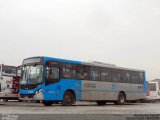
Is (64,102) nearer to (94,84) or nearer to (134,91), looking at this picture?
(94,84)

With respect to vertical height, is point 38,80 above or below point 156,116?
above

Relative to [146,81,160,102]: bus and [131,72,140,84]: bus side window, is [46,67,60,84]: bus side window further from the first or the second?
[146,81,160,102]: bus

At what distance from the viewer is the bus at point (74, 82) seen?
2070 cm

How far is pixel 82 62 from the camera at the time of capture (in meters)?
23.8

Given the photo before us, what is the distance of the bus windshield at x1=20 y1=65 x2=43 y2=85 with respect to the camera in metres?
20.7

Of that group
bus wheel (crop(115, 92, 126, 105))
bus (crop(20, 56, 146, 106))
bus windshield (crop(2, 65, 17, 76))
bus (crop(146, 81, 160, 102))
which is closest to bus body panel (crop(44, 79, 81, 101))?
bus (crop(20, 56, 146, 106))

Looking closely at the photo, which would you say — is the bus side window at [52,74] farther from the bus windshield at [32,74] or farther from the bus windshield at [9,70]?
the bus windshield at [9,70]

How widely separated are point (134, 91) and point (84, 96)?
6607 millimetres

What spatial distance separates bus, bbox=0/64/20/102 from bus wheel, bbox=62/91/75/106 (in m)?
3.70

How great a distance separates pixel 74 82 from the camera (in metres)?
22.6

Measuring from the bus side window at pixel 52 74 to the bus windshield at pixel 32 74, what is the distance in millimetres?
438

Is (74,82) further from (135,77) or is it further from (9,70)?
(135,77)

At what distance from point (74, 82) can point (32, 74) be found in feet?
9.60

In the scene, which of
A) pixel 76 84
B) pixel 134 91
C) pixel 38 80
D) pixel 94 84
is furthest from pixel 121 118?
pixel 134 91
